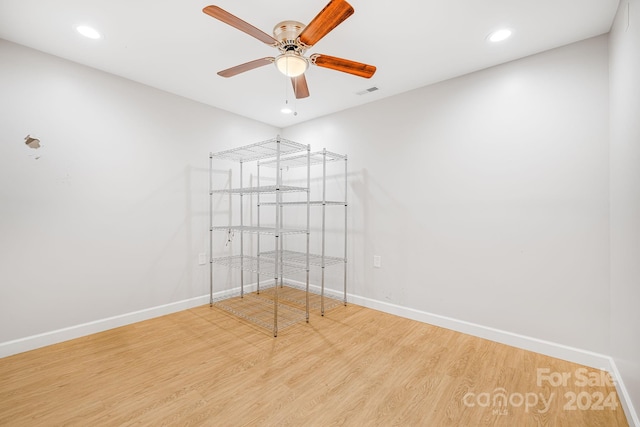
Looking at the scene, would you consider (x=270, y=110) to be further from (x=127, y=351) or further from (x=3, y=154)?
(x=127, y=351)

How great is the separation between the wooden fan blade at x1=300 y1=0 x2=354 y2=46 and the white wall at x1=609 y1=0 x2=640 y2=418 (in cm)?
147

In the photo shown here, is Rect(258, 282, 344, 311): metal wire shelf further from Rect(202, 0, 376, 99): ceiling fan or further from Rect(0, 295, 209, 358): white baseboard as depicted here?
Rect(202, 0, 376, 99): ceiling fan

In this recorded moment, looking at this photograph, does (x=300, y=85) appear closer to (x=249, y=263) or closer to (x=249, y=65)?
(x=249, y=65)

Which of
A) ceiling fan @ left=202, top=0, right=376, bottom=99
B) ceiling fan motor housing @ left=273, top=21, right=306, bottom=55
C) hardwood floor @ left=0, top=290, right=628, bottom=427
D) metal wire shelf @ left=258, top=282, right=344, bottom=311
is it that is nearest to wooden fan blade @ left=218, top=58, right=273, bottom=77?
ceiling fan @ left=202, top=0, right=376, bottom=99

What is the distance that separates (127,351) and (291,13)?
9.19 ft

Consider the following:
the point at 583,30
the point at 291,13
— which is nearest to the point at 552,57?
the point at 583,30

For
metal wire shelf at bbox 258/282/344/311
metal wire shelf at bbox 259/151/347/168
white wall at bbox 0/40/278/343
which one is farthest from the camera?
metal wire shelf at bbox 259/151/347/168

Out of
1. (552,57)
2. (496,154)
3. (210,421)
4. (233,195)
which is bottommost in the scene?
(210,421)

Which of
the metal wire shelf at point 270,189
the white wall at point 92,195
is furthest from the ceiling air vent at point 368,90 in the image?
the white wall at point 92,195

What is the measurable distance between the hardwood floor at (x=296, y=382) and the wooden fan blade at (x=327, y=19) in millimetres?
2117

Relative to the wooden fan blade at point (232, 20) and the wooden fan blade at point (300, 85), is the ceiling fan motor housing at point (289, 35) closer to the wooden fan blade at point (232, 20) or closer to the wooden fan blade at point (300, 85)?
the wooden fan blade at point (232, 20)

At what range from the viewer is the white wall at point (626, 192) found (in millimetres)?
1390

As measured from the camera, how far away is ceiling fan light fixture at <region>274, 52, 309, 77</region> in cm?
176

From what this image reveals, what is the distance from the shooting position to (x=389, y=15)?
1.76 meters
